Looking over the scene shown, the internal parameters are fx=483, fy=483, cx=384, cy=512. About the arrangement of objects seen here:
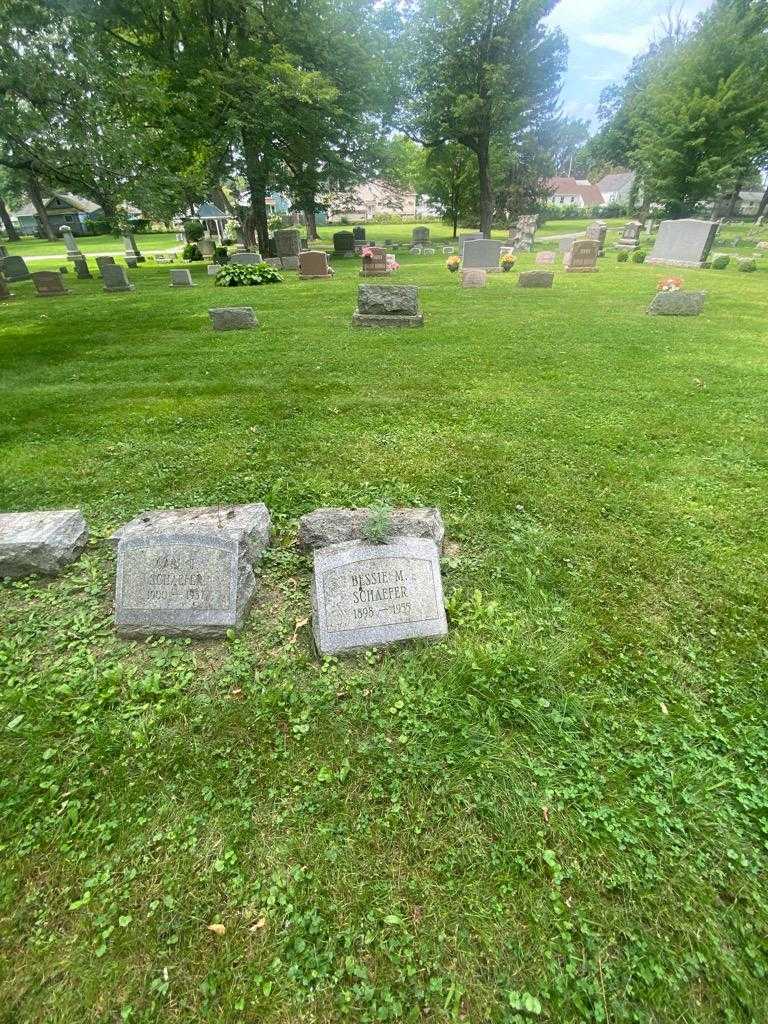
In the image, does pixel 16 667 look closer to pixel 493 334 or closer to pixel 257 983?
pixel 257 983

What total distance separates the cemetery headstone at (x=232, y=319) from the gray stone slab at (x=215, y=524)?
813cm

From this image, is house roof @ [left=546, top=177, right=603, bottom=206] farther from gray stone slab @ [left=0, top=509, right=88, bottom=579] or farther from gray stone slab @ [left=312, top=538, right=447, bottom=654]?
gray stone slab @ [left=0, top=509, right=88, bottom=579]

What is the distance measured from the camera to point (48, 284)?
55.2ft

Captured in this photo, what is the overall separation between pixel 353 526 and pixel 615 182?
109 m

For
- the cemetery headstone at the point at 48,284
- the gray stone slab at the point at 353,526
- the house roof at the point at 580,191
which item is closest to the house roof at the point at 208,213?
the cemetery headstone at the point at 48,284

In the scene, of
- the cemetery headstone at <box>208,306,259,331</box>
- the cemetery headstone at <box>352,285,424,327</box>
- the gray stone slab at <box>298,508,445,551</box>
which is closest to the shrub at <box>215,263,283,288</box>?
the cemetery headstone at <box>208,306,259,331</box>

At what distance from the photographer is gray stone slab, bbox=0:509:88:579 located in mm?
3717

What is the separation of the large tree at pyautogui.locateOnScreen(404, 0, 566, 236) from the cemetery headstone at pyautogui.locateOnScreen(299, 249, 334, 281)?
17384 mm

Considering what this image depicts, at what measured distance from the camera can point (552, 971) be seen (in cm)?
187

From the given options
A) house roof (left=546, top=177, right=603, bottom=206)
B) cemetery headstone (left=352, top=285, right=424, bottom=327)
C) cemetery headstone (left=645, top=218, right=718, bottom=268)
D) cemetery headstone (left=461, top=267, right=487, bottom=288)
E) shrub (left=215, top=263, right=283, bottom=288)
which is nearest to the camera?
cemetery headstone (left=352, top=285, right=424, bottom=327)

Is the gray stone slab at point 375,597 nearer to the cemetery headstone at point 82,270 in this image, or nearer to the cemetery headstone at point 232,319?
the cemetery headstone at point 232,319

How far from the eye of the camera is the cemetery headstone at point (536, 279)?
15.2m

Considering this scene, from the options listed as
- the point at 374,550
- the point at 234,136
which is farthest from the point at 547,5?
the point at 374,550

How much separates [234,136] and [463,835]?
25.0m
